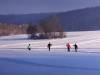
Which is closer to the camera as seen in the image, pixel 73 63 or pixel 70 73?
pixel 70 73

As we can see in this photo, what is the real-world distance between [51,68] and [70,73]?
1669 mm

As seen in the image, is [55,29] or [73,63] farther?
[55,29]

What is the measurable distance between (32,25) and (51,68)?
36057mm

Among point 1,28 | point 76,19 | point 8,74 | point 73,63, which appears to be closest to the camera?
point 8,74

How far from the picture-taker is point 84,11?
146500 mm

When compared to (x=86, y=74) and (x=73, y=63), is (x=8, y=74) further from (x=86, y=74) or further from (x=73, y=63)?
(x=73, y=63)

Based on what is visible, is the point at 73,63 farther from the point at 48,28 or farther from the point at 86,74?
the point at 48,28

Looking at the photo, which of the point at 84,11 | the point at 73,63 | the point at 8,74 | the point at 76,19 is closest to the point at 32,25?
the point at 73,63

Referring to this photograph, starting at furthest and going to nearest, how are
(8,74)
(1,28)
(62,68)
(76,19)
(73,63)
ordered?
(76,19) < (1,28) < (73,63) < (62,68) < (8,74)

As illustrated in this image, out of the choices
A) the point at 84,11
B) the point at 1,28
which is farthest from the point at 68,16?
the point at 1,28

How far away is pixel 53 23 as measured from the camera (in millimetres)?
50031

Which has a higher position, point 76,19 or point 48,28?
point 76,19

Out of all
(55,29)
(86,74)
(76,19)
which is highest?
(76,19)

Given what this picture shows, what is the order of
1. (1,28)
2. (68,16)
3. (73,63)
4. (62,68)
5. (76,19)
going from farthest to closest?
(68,16) → (76,19) → (1,28) → (73,63) → (62,68)
